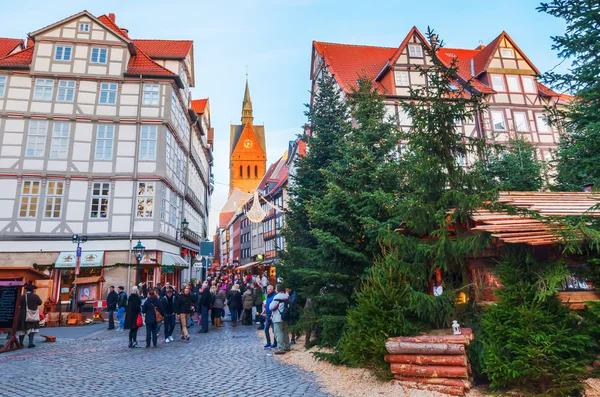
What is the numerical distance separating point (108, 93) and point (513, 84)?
92.2 ft

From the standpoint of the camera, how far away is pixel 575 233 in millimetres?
5488

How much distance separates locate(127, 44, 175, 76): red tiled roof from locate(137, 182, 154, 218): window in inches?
287

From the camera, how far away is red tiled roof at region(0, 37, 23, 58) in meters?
27.9

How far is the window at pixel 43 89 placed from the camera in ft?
79.2

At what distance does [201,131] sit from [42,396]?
113ft

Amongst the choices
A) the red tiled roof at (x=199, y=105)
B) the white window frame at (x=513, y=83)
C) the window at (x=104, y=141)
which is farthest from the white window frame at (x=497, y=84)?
the red tiled roof at (x=199, y=105)

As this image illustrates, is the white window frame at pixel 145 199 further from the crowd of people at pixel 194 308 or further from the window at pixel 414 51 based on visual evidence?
the window at pixel 414 51

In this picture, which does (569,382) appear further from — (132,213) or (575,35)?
(132,213)

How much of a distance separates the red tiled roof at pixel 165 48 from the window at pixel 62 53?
16.9 feet

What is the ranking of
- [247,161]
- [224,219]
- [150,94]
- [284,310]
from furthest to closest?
[224,219], [247,161], [150,94], [284,310]

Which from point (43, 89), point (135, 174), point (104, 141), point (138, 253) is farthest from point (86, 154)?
point (138, 253)

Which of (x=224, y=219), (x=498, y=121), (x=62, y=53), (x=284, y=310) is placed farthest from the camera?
(x=224, y=219)

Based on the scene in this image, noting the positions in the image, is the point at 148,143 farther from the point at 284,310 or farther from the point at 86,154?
the point at 284,310

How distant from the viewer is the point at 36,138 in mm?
23734
